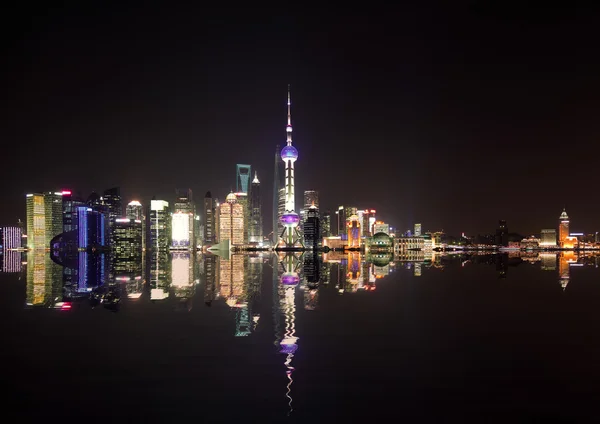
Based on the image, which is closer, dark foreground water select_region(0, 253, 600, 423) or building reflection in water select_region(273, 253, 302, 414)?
dark foreground water select_region(0, 253, 600, 423)

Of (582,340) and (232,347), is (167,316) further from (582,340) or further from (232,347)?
(582,340)

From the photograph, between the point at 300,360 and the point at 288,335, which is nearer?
the point at 300,360

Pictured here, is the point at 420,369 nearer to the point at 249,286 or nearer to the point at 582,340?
the point at 582,340

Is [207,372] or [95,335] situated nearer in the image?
[207,372]

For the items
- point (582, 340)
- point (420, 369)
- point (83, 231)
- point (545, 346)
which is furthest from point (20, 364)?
point (83, 231)

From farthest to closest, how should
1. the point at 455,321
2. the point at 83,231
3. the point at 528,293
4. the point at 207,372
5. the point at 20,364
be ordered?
the point at 83,231, the point at 528,293, the point at 455,321, the point at 20,364, the point at 207,372

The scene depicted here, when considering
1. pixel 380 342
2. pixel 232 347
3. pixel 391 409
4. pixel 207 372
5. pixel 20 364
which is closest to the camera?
pixel 391 409

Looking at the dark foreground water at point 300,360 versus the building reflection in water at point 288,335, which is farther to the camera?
the building reflection in water at point 288,335
